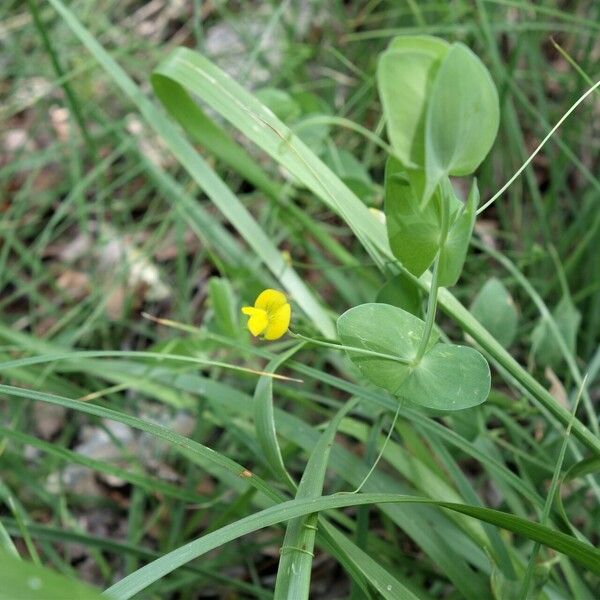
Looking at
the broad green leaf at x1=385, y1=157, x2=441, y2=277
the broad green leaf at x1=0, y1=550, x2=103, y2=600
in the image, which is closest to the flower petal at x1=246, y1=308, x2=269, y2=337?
the broad green leaf at x1=385, y1=157, x2=441, y2=277

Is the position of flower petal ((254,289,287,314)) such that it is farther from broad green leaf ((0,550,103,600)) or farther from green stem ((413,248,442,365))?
broad green leaf ((0,550,103,600))

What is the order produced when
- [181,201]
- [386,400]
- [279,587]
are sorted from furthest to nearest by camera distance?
[181,201] → [386,400] → [279,587]

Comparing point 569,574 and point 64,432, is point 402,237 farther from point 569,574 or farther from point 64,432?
point 64,432

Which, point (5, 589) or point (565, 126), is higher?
point (5, 589)

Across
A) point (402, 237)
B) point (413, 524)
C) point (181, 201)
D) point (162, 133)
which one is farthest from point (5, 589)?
point (181, 201)

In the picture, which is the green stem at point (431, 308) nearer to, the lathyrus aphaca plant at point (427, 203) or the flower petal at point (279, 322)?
the lathyrus aphaca plant at point (427, 203)

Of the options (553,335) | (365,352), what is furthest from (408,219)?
(553,335)
